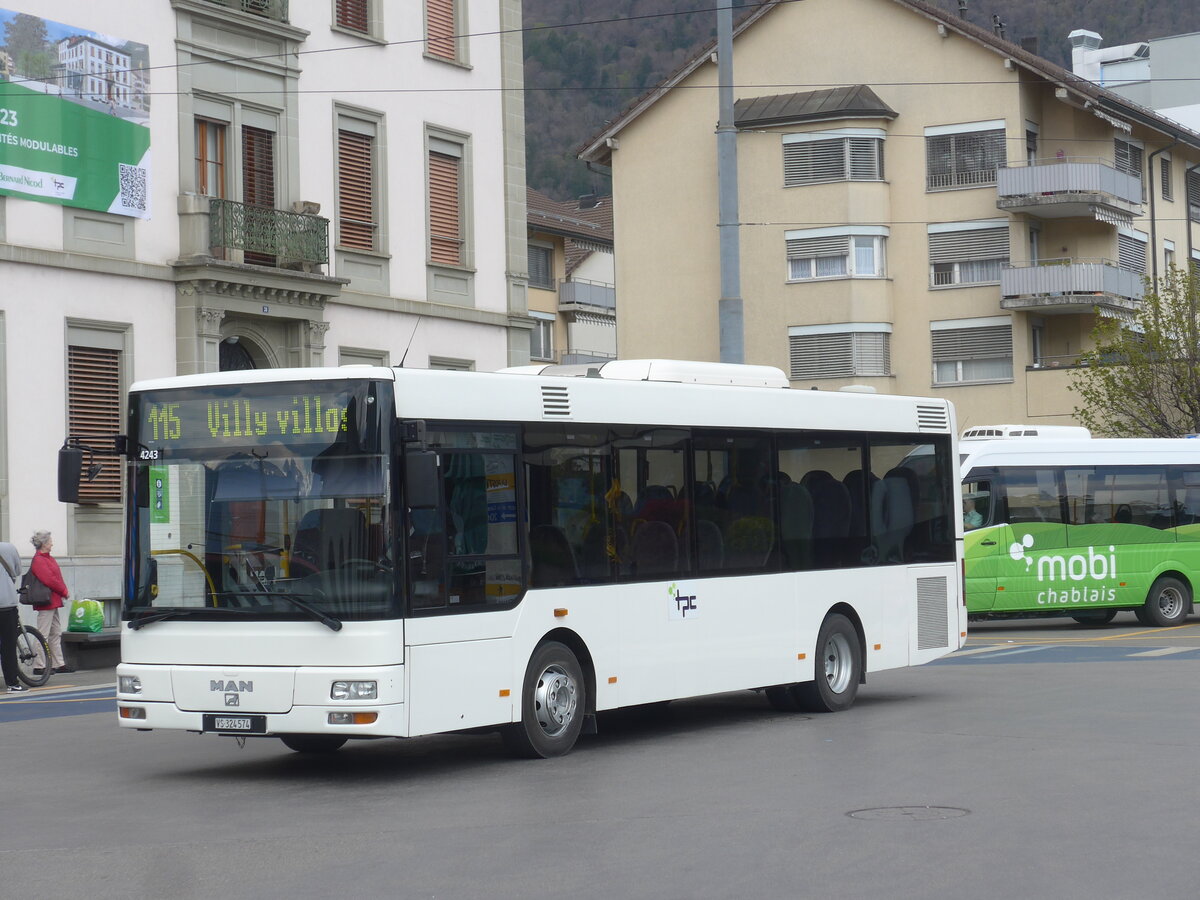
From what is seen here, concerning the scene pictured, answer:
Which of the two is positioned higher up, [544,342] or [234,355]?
[544,342]

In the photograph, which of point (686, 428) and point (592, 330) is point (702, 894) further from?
point (592, 330)

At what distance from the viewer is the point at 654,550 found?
46.5 feet

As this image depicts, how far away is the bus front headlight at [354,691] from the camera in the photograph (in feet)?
38.3

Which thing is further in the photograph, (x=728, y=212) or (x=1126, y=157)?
(x=1126, y=157)

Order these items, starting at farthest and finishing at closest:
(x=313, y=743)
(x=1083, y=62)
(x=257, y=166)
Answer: (x=1083, y=62) → (x=257, y=166) → (x=313, y=743)

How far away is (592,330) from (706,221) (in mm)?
14272

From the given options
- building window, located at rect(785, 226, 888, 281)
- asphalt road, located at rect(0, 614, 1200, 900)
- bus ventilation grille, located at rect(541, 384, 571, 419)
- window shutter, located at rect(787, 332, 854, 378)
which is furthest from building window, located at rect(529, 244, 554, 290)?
bus ventilation grille, located at rect(541, 384, 571, 419)

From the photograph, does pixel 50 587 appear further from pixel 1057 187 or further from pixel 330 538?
pixel 1057 187

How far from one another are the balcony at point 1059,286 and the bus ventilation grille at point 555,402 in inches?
1534

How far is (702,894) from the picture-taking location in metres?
7.94

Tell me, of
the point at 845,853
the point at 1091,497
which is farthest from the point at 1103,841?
the point at 1091,497

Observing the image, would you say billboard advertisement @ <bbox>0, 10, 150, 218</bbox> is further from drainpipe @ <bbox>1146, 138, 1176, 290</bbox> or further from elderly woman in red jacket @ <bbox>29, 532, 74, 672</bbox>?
drainpipe @ <bbox>1146, 138, 1176, 290</bbox>

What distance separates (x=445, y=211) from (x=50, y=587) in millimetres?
13563

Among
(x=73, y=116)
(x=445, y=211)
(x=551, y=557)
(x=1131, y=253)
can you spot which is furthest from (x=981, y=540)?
(x=1131, y=253)
